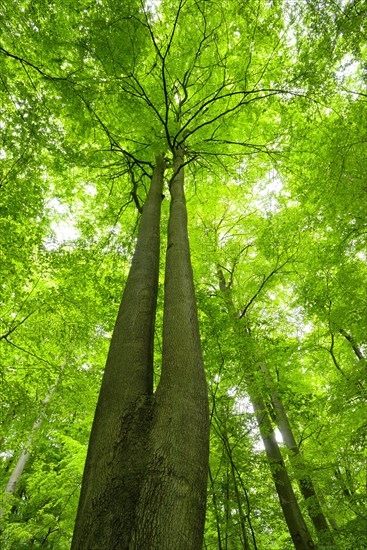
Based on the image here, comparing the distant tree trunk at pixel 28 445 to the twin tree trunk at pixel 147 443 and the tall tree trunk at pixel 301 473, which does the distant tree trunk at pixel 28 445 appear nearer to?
the tall tree trunk at pixel 301 473

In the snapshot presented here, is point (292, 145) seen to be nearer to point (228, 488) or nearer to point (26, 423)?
point (228, 488)

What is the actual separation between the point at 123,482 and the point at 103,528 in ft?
0.62

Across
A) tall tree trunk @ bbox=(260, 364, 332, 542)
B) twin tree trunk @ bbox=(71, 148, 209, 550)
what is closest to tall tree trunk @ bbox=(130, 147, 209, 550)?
twin tree trunk @ bbox=(71, 148, 209, 550)

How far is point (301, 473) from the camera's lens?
5.35 m

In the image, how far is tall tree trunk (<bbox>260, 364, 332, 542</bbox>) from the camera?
5469 millimetres

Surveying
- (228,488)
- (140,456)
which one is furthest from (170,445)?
(228,488)

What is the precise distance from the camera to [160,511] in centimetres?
127

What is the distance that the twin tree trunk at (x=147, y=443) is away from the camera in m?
1.27

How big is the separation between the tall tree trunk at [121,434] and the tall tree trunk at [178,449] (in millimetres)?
87

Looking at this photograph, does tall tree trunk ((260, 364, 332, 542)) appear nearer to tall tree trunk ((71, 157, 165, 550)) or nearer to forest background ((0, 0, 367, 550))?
forest background ((0, 0, 367, 550))

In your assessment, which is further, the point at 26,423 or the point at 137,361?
the point at 26,423

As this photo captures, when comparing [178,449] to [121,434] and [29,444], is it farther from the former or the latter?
[29,444]

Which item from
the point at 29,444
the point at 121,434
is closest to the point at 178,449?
Answer: the point at 121,434

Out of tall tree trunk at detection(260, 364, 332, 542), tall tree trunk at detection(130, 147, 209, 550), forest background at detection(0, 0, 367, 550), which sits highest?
forest background at detection(0, 0, 367, 550)
